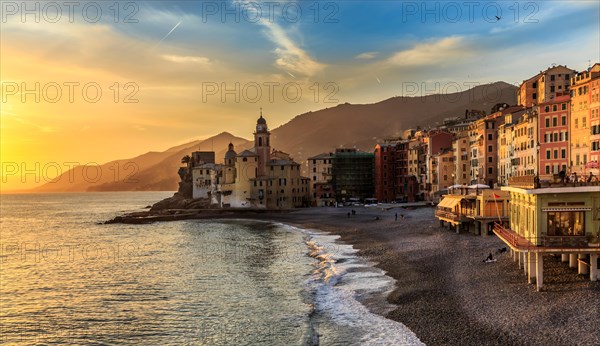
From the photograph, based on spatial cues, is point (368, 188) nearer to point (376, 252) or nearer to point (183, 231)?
point (183, 231)

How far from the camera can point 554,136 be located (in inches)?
3223

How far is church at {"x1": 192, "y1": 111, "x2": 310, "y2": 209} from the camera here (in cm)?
15262

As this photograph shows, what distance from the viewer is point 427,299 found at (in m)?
36.1

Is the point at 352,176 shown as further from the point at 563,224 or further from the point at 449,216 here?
the point at 563,224

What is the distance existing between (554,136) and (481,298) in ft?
188

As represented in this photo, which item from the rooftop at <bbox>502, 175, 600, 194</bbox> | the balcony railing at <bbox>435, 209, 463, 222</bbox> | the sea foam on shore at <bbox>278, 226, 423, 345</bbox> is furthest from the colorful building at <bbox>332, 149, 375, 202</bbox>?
the rooftop at <bbox>502, 175, 600, 194</bbox>

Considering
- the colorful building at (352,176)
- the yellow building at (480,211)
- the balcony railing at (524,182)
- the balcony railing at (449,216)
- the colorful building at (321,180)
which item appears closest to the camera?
the balcony railing at (524,182)

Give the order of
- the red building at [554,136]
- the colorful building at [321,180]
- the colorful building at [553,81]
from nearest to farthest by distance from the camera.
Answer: the red building at [554,136] → the colorful building at [553,81] → the colorful building at [321,180]

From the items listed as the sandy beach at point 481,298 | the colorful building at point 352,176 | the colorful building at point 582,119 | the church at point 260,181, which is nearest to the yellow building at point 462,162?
the colorful building at point 352,176

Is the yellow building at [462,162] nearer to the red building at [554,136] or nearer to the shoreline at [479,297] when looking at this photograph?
the red building at [554,136]

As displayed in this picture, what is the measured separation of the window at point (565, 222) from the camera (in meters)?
33.9

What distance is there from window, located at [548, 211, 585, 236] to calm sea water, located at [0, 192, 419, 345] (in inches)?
468

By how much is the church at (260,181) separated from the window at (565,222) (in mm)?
119903

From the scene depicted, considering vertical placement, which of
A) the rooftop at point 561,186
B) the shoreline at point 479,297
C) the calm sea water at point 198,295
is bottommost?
the calm sea water at point 198,295
